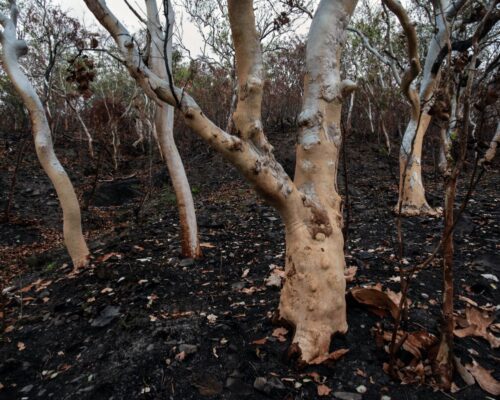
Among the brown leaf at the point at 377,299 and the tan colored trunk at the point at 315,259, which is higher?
the tan colored trunk at the point at 315,259

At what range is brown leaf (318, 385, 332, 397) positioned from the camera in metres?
1.90

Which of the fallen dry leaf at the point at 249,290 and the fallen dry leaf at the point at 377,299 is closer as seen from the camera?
the fallen dry leaf at the point at 377,299

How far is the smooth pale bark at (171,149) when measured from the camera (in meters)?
3.96

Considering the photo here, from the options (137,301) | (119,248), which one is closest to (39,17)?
(119,248)

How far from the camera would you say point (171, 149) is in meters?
4.19

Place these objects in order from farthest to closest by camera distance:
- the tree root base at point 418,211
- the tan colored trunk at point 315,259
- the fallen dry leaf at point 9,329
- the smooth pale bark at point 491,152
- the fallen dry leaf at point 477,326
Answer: the tree root base at point 418,211 < the fallen dry leaf at point 9,329 < the smooth pale bark at point 491,152 < the fallen dry leaf at point 477,326 < the tan colored trunk at point 315,259

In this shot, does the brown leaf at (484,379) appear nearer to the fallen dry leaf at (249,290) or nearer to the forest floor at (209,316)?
the forest floor at (209,316)

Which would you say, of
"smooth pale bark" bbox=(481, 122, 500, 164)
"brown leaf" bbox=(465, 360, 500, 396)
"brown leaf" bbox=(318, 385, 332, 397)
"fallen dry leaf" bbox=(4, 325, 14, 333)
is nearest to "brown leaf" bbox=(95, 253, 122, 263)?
"fallen dry leaf" bbox=(4, 325, 14, 333)

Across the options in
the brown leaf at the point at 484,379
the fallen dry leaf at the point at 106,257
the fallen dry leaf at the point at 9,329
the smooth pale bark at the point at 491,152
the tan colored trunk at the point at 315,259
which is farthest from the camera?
the fallen dry leaf at the point at 106,257

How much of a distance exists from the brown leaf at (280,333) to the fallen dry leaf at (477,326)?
1.22m

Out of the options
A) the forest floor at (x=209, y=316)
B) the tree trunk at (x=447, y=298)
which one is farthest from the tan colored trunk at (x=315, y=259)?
the tree trunk at (x=447, y=298)

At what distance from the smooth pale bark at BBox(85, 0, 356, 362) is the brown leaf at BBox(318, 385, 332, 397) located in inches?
7.3

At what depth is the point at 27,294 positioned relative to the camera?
4.11 metres

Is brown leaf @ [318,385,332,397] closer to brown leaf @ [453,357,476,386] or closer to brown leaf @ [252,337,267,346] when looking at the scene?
brown leaf @ [252,337,267,346]
